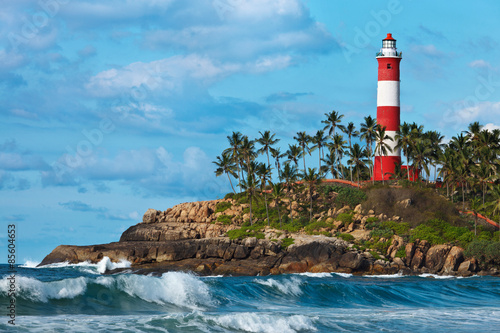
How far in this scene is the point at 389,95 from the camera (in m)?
70.6

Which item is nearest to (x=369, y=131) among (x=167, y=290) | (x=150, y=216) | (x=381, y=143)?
(x=381, y=143)

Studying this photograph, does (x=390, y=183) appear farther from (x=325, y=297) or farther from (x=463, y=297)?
(x=325, y=297)

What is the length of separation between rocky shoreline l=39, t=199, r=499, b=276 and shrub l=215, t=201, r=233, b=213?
3.96 m

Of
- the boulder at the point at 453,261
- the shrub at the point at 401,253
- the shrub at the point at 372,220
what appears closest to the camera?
the boulder at the point at 453,261

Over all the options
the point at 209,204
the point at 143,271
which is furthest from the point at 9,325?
the point at 209,204

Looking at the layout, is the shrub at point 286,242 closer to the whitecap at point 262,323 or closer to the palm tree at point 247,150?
the palm tree at point 247,150

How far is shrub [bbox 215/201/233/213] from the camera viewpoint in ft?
239

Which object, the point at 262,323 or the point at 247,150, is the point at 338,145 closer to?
the point at 247,150

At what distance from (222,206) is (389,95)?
2324 cm

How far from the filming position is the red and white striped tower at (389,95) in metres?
70.5

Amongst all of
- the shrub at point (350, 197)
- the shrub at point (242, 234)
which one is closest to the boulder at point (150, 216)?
the shrub at point (242, 234)

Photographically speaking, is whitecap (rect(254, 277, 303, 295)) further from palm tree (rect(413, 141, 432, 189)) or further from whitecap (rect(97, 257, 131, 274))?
palm tree (rect(413, 141, 432, 189))

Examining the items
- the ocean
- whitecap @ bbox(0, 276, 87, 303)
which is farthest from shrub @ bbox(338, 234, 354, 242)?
whitecap @ bbox(0, 276, 87, 303)

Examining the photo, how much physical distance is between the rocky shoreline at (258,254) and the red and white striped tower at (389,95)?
1074cm
